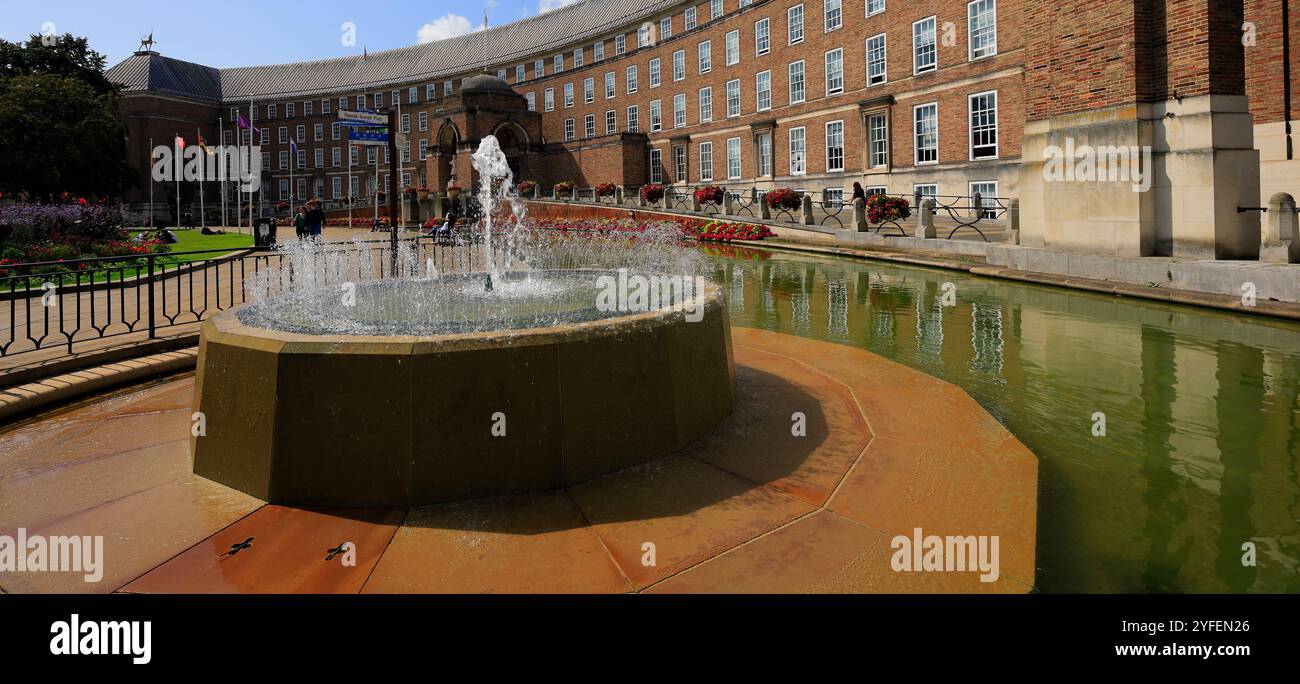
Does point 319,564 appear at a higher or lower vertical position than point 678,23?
lower

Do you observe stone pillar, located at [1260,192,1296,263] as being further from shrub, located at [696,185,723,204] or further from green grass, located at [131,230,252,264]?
shrub, located at [696,185,723,204]

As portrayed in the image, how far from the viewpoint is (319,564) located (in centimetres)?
349

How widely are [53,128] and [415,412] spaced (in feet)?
180

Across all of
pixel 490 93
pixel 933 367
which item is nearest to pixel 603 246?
pixel 933 367

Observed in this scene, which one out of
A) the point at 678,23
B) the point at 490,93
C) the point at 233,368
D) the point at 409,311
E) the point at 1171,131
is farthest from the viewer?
the point at 490,93

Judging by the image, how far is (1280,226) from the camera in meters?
11.5

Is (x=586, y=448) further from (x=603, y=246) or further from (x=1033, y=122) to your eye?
(x=603, y=246)

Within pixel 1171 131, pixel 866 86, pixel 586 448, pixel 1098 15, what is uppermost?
pixel 866 86

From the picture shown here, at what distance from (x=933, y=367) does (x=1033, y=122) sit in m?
10.5

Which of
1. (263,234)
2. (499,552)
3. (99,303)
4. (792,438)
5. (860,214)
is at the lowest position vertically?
(499,552)

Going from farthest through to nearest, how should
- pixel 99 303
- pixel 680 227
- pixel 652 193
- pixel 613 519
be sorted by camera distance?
pixel 652 193 < pixel 680 227 < pixel 99 303 < pixel 613 519

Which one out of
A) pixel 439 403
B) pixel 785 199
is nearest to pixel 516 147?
pixel 785 199

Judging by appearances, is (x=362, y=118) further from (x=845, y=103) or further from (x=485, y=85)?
(x=485, y=85)

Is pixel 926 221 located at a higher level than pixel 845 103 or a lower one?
lower
